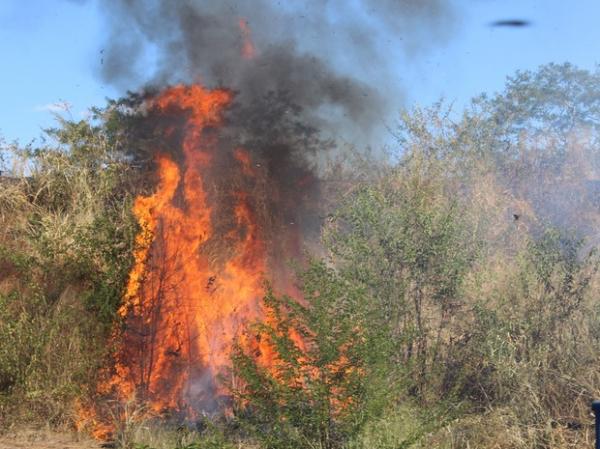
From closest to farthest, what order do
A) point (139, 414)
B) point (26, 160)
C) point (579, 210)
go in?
point (139, 414), point (579, 210), point (26, 160)

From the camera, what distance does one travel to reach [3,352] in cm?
959

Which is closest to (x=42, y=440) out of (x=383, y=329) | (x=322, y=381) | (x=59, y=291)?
(x=59, y=291)

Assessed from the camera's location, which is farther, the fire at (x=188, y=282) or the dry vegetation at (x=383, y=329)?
the fire at (x=188, y=282)

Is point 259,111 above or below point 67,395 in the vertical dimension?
above

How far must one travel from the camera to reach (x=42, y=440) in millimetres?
8984

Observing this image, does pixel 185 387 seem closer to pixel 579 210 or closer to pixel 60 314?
pixel 60 314

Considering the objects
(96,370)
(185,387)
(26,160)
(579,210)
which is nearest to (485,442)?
(185,387)

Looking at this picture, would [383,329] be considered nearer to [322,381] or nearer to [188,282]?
[322,381]

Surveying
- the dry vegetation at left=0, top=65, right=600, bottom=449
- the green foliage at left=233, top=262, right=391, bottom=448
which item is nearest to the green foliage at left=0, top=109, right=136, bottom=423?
the dry vegetation at left=0, top=65, right=600, bottom=449

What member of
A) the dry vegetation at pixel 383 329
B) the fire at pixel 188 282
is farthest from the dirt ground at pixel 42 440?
the fire at pixel 188 282

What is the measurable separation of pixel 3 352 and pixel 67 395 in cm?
97

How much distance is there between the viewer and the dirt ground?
864 centimetres

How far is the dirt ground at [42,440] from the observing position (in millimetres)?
8641

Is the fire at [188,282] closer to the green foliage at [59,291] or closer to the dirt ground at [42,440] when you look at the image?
the green foliage at [59,291]
